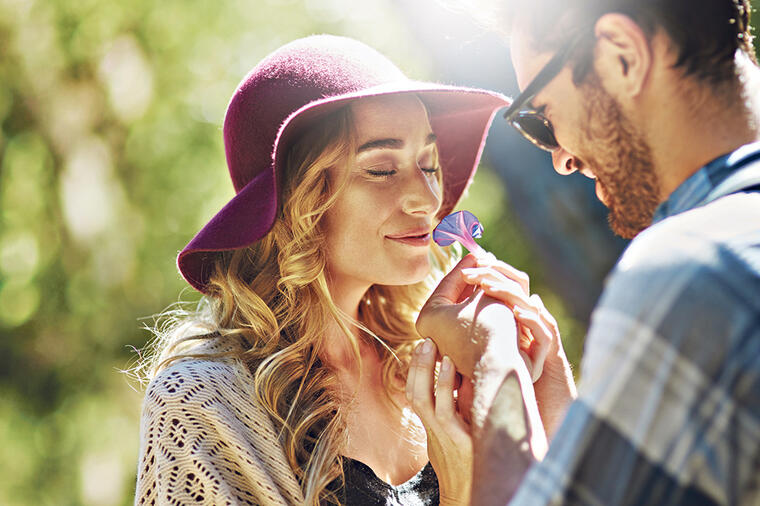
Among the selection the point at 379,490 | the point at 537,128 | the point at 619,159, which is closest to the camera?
the point at 619,159

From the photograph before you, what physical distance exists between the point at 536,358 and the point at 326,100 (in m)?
0.90

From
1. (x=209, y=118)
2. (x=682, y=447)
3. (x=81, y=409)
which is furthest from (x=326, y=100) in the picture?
(x=81, y=409)

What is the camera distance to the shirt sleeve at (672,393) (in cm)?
88

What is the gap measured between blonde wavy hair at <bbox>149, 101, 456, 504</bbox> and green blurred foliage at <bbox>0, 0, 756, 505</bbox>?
323 centimetres

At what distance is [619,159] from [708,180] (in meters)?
0.21

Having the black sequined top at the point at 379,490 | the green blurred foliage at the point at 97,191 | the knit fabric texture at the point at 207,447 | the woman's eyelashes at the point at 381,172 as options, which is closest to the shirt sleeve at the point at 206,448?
the knit fabric texture at the point at 207,447

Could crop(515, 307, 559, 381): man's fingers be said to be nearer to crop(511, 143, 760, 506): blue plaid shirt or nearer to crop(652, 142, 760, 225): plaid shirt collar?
crop(652, 142, 760, 225): plaid shirt collar

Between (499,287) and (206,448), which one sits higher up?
(499,287)

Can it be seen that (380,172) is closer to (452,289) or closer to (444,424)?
(452,289)

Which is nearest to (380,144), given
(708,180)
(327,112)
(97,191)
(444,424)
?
(327,112)

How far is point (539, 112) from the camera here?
1.50 metres

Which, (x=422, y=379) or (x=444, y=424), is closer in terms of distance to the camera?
(x=444, y=424)

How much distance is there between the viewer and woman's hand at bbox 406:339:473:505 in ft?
5.81

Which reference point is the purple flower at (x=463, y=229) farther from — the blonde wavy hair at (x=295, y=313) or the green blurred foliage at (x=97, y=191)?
the green blurred foliage at (x=97, y=191)
